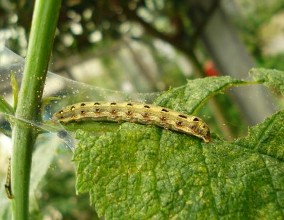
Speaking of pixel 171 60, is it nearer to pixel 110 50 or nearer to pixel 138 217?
pixel 110 50

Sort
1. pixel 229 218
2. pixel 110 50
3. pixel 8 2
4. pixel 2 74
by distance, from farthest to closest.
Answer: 1. pixel 110 50
2. pixel 8 2
3. pixel 2 74
4. pixel 229 218

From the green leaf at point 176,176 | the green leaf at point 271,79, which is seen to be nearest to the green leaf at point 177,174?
the green leaf at point 176,176

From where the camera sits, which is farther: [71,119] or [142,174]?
[71,119]

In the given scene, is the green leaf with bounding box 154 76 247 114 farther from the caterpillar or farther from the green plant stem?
the green plant stem

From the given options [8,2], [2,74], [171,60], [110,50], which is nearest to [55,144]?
[2,74]

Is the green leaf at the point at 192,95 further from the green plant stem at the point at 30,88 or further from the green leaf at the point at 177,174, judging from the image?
the green plant stem at the point at 30,88

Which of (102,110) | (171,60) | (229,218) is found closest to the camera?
(229,218)
